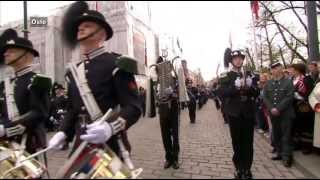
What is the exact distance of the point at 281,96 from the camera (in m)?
7.71

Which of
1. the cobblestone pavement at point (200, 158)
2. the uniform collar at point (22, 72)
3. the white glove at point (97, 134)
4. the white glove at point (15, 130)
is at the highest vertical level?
the uniform collar at point (22, 72)

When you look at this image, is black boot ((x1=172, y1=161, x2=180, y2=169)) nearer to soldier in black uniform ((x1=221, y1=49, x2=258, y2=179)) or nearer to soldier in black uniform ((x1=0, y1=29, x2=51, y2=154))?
soldier in black uniform ((x1=221, y1=49, x2=258, y2=179))

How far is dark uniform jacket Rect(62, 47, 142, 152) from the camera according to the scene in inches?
123

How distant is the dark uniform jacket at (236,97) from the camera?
5488 millimetres

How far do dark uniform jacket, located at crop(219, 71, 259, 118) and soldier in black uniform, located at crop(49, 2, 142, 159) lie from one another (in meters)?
2.50

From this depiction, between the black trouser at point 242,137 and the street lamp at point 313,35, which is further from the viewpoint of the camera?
the street lamp at point 313,35

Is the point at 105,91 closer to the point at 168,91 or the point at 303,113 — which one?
the point at 168,91

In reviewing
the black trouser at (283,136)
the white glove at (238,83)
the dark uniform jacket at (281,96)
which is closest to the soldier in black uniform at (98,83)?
the white glove at (238,83)

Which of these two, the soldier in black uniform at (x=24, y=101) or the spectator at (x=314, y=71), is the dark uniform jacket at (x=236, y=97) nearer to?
the soldier in black uniform at (x=24, y=101)

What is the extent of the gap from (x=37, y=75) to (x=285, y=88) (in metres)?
5.10

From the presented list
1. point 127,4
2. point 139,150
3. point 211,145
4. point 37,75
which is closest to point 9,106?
point 37,75

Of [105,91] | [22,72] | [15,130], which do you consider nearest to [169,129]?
[22,72]

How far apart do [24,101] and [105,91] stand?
113 cm

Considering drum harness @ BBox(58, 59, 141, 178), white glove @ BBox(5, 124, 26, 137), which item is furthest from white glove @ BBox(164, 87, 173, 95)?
drum harness @ BBox(58, 59, 141, 178)
